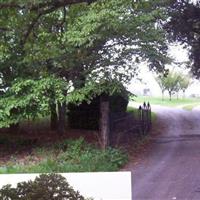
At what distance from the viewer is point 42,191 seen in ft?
18.7

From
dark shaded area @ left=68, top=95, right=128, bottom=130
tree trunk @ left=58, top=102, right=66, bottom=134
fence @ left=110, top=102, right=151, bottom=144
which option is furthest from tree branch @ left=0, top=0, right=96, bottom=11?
dark shaded area @ left=68, top=95, right=128, bottom=130

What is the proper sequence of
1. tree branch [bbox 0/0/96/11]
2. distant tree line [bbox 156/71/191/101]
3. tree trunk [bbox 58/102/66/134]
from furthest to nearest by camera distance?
distant tree line [bbox 156/71/191/101] < tree trunk [bbox 58/102/66/134] < tree branch [bbox 0/0/96/11]

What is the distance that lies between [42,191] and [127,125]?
13.5 m

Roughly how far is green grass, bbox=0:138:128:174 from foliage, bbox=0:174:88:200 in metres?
6.09

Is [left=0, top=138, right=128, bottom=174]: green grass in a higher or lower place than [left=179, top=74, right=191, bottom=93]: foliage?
lower

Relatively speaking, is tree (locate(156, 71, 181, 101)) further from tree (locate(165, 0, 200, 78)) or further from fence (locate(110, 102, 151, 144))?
fence (locate(110, 102, 151, 144))

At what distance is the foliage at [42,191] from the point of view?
18.6 feet

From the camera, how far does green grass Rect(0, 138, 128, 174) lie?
12.5m

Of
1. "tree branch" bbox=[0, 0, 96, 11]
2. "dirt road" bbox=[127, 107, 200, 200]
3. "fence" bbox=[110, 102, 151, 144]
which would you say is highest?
"tree branch" bbox=[0, 0, 96, 11]

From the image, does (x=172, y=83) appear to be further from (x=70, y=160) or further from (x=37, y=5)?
(x=37, y=5)

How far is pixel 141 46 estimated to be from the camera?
15.7 m

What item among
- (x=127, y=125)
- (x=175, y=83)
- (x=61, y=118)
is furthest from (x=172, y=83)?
(x=61, y=118)

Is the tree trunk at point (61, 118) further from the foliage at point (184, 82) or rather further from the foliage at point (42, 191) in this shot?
the foliage at point (184, 82)

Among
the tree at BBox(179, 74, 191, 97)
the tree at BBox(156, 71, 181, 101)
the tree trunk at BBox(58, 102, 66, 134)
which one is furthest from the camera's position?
the tree at BBox(179, 74, 191, 97)
